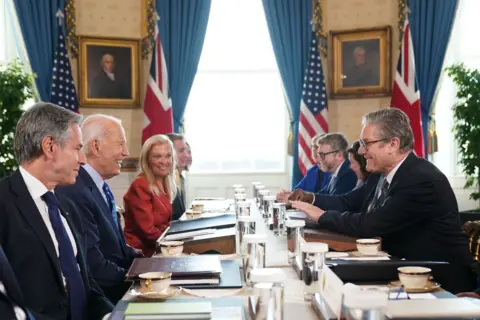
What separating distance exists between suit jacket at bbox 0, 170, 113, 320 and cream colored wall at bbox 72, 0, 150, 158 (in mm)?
7268

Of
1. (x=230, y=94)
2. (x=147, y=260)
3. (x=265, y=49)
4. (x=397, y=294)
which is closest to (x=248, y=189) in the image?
(x=230, y=94)

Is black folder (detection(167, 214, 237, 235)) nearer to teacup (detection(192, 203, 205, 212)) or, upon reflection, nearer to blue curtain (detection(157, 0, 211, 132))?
teacup (detection(192, 203, 205, 212))

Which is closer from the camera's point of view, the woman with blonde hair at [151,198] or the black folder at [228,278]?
the black folder at [228,278]

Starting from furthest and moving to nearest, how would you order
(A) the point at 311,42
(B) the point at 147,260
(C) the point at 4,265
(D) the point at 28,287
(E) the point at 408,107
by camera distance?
(A) the point at 311,42
(E) the point at 408,107
(B) the point at 147,260
(D) the point at 28,287
(C) the point at 4,265

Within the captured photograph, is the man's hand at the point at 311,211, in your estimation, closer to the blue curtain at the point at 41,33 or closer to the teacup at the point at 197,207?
the teacup at the point at 197,207

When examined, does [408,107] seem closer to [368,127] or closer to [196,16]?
[196,16]

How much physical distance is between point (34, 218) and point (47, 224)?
129mm

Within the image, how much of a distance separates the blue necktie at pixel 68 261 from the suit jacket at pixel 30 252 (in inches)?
2.0

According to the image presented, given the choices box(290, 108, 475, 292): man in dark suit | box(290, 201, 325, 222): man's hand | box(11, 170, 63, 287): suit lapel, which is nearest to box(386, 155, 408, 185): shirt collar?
box(290, 108, 475, 292): man in dark suit

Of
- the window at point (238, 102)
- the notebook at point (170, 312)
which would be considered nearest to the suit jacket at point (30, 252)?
the notebook at point (170, 312)

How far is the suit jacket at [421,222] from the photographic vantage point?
3.54 meters

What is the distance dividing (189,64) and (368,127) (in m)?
6.15

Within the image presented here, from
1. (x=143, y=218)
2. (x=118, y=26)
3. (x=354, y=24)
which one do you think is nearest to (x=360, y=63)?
(x=354, y=24)

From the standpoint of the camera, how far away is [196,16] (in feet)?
31.8
